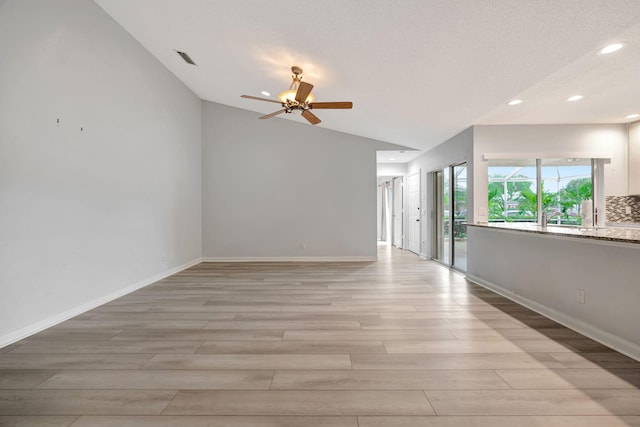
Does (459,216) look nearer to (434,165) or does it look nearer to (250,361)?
(434,165)

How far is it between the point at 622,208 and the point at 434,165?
2.99 meters

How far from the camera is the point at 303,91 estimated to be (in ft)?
10.5

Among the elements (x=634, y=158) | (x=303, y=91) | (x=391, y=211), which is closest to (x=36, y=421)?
(x=303, y=91)

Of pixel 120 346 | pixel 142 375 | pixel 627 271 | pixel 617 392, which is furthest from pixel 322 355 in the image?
pixel 627 271

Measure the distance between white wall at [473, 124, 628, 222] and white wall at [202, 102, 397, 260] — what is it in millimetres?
2295

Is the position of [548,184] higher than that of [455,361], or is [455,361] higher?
[548,184]

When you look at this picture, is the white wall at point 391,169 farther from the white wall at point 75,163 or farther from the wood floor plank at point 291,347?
the wood floor plank at point 291,347

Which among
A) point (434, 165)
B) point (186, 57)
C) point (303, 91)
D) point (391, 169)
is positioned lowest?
point (434, 165)

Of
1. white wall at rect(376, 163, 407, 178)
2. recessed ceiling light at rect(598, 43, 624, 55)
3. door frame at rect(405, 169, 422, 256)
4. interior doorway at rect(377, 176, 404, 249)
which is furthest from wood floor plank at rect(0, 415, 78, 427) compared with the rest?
interior doorway at rect(377, 176, 404, 249)

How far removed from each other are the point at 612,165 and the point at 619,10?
355 centimetres

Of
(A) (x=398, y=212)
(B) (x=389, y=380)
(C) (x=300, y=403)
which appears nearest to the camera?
(C) (x=300, y=403)

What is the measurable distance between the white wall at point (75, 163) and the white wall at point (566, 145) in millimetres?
5237

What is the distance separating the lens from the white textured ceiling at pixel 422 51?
2189mm

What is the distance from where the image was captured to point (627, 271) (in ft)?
7.03
